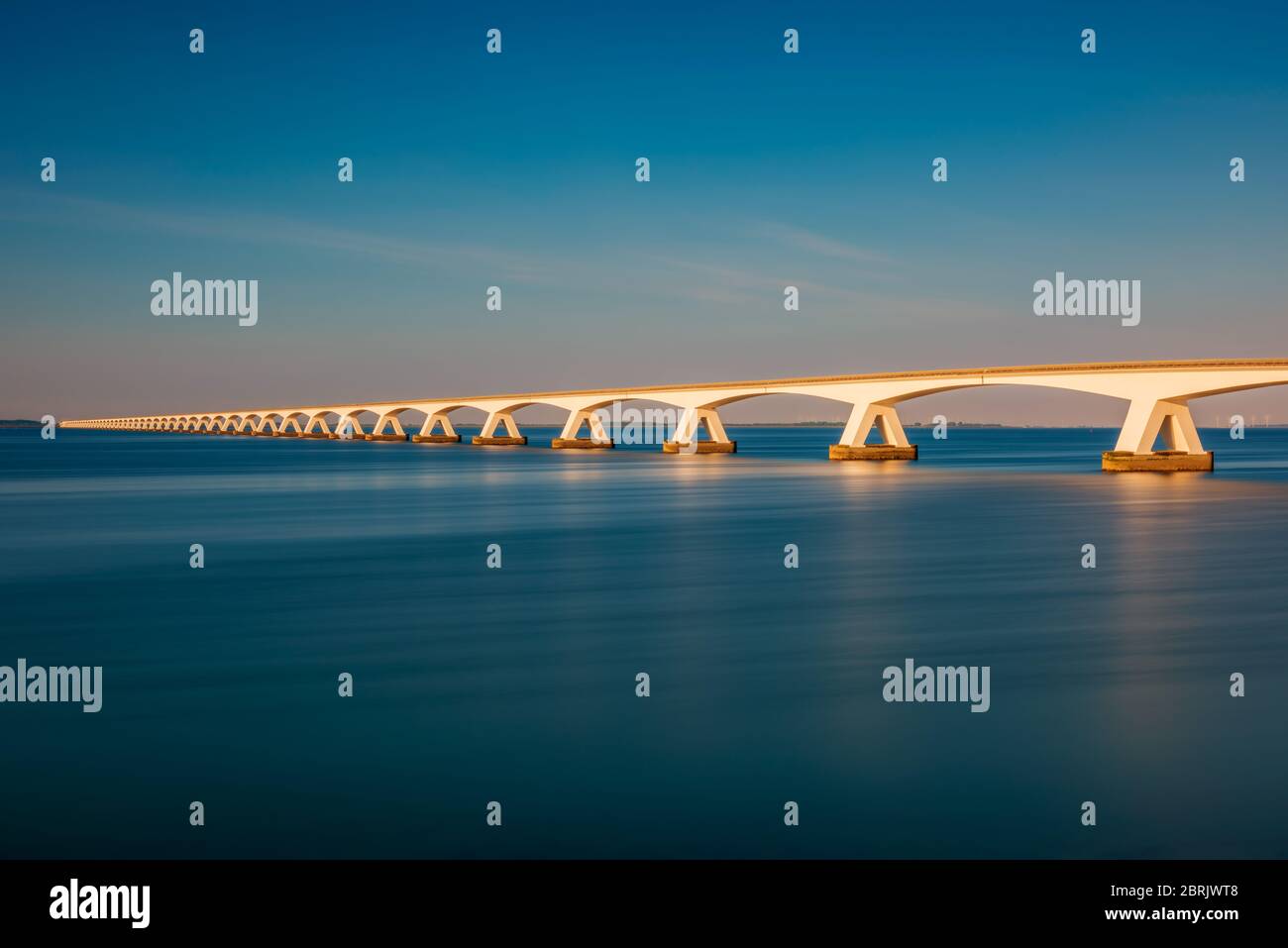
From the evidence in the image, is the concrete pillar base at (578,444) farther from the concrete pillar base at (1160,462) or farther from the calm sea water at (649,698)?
the calm sea water at (649,698)

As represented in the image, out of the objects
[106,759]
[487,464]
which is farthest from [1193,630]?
[487,464]

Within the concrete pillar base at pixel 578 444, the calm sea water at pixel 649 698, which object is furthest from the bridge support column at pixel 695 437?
the calm sea water at pixel 649 698

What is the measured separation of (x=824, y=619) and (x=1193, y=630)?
17.0ft

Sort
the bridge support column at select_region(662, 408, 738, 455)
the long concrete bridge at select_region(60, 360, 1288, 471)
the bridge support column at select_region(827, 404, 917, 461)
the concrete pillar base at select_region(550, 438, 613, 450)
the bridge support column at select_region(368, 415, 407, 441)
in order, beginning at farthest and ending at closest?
the bridge support column at select_region(368, 415, 407, 441)
the concrete pillar base at select_region(550, 438, 613, 450)
the bridge support column at select_region(662, 408, 738, 455)
the bridge support column at select_region(827, 404, 917, 461)
the long concrete bridge at select_region(60, 360, 1288, 471)

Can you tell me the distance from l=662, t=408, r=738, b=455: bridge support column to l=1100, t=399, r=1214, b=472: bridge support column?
40.7 metres

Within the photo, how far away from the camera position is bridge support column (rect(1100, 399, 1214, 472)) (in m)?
54.1

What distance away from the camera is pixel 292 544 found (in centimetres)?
2675

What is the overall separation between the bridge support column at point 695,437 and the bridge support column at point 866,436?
50.4 feet

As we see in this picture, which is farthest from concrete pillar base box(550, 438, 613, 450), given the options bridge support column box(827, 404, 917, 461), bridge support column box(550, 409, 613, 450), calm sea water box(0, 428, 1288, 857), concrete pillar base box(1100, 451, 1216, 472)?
calm sea water box(0, 428, 1288, 857)

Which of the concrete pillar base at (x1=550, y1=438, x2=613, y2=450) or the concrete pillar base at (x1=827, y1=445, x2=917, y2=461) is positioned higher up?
the concrete pillar base at (x1=550, y1=438, x2=613, y2=450)

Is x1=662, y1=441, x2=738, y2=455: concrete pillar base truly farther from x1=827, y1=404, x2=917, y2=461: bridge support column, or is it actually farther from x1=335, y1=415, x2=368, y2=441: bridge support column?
x1=335, y1=415, x2=368, y2=441: bridge support column

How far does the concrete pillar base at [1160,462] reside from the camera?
56.3 meters

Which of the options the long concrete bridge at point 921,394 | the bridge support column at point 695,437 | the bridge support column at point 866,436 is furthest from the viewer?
the bridge support column at point 695,437
